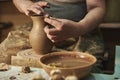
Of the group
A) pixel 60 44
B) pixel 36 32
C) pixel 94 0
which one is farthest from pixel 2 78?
pixel 94 0

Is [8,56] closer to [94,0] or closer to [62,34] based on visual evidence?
[62,34]

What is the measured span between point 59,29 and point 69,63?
0.19 meters

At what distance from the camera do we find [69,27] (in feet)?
4.29

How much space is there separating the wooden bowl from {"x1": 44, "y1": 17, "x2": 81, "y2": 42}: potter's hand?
0.34 ft

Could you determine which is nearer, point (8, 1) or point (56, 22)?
point (56, 22)

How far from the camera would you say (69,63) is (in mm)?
1146

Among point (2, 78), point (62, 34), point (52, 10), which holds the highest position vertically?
point (52, 10)

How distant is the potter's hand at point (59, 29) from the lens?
1.23m

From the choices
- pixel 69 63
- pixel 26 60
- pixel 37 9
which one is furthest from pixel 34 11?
pixel 69 63

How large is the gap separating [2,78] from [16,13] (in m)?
1.77

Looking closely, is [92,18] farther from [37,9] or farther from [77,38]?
[37,9]

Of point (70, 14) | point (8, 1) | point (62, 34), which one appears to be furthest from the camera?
point (8, 1)

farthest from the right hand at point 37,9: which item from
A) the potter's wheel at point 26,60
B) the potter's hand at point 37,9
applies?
the potter's wheel at point 26,60

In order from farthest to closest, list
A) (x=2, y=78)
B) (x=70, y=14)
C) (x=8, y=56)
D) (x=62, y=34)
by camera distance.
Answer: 1. (x=70, y=14)
2. (x=8, y=56)
3. (x=62, y=34)
4. (x=2, y=78)
